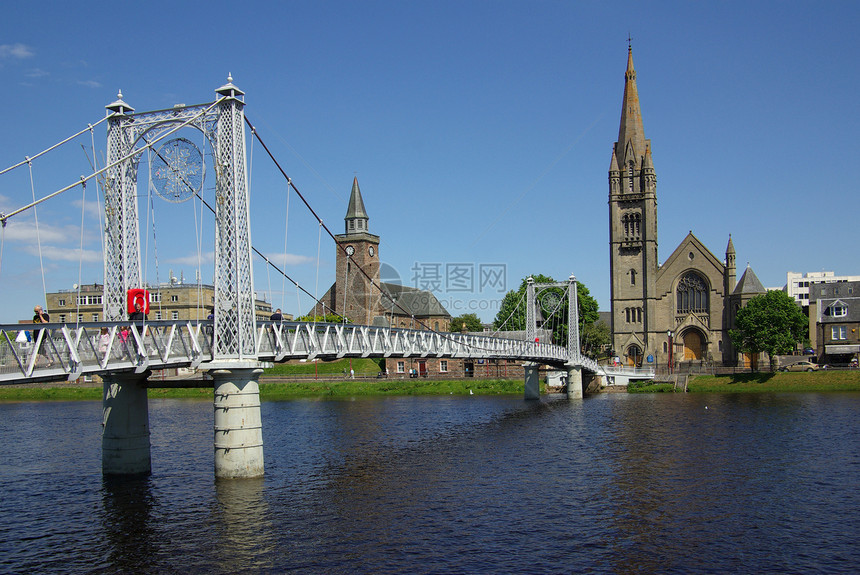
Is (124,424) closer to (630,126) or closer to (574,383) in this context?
(574,383)

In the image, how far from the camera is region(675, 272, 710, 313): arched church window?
10321 centimetres

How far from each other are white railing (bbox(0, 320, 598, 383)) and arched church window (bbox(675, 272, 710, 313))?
222 feet

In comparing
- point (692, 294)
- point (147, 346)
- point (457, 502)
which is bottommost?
point (457, 502)

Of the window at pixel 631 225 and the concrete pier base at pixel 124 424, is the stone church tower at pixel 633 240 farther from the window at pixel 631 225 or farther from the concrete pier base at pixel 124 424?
the concrete pier base at pixel 124 424

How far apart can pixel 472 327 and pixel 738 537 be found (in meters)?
116

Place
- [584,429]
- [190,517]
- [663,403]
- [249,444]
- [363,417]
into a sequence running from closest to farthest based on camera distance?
[190,517], [249,444], [584,429], [363,417], [663,403]

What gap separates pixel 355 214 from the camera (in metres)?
126

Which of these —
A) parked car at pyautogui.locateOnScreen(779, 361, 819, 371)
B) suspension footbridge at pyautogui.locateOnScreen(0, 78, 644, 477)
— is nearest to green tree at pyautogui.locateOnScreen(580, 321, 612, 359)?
parked car at pyautogui.locateOnScreen(779, 361, 819, 371)

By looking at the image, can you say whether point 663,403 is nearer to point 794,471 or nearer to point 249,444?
point 794,471

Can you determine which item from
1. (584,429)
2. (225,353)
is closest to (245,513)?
(225,353)

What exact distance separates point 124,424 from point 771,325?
73930 millimetres

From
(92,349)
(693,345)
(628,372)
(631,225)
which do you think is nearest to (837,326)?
(693,345)

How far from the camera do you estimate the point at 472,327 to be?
459ft

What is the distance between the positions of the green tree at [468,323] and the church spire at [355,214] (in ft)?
77.7
